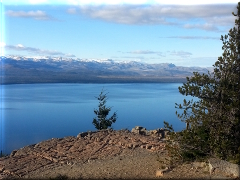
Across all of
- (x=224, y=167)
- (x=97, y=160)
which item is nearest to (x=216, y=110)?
(x=224, y=167)

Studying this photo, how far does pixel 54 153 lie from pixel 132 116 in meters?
20.8

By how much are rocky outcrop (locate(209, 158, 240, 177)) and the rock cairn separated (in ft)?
7.11

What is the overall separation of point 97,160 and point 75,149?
1.27 m

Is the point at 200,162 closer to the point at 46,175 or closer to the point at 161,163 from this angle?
the point at 161,163

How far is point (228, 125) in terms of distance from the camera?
23.6 feet

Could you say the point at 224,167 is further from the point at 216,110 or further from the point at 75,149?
the point at 75,149

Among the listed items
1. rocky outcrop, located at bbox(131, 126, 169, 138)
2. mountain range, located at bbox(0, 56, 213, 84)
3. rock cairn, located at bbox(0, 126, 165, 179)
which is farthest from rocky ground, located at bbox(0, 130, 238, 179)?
mountain range, located at bbox(0, 56, 213, 84)

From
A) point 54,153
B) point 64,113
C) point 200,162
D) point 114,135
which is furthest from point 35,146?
point 64,113

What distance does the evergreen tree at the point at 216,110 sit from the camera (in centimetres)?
715

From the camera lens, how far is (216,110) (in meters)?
7.38

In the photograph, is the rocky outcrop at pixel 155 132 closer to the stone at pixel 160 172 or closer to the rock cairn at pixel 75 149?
the rock cairn at pixel 75 149

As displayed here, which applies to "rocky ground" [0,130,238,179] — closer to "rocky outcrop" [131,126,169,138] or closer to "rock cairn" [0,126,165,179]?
"rock cairn" [0,126,165,179]

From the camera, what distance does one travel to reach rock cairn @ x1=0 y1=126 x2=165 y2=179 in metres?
8.45

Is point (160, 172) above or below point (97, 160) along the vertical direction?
above
